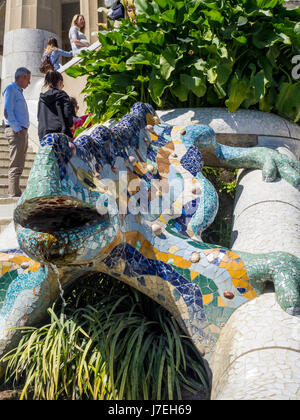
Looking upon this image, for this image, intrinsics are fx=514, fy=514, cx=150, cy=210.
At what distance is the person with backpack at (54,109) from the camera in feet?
15.6

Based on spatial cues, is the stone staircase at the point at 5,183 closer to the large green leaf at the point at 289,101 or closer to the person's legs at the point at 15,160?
the person's legs at the point at 15,160

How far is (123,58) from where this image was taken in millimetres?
4680

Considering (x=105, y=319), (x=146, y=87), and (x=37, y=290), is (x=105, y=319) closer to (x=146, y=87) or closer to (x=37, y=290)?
(x=37, y=290)

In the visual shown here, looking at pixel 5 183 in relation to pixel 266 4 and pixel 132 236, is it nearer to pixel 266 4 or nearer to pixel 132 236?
pixel 266 4

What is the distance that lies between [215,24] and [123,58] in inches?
35.6

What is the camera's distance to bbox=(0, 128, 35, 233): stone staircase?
16.9ft

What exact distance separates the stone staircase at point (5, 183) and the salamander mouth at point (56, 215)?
1618 mm

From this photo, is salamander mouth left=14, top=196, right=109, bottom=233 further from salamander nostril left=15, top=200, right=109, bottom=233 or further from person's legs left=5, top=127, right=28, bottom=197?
person's legs left=5, top=127, right=28, bottom=197

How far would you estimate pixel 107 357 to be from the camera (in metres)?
2.72

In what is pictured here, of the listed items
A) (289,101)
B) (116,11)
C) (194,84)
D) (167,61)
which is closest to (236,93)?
(194,84)

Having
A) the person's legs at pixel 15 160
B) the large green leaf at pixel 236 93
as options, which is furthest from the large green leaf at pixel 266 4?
the person's legs at pixel 15 160

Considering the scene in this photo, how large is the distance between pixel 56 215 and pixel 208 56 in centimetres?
259

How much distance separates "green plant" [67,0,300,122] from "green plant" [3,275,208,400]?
2.14 metres

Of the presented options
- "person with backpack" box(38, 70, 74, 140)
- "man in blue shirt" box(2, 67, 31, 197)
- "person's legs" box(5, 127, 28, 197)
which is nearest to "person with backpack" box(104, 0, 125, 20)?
"man in blue shirt" box(2, 67, 31, 197)
